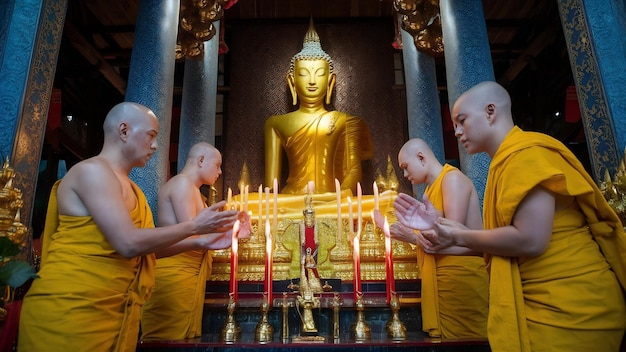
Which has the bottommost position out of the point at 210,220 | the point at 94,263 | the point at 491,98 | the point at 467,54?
the point at 94,263

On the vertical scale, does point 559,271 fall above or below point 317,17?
below

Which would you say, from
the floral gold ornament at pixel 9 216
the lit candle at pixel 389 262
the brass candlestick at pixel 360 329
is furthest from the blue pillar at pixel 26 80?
the lit candle at pixel 389 262

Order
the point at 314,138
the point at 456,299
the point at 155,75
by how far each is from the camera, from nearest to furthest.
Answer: the point at 456,299, the point at 155,75, the point at 314,138

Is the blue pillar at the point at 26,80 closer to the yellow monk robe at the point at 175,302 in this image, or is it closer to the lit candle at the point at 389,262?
the yellow monk robe at the point at 175,302

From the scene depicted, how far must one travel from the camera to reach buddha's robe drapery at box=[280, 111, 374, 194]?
6.28 m

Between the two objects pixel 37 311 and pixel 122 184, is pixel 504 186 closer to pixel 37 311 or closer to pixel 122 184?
pixel 122 184

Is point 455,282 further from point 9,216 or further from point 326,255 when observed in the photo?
point 9,216

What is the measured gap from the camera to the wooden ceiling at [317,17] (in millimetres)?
7148

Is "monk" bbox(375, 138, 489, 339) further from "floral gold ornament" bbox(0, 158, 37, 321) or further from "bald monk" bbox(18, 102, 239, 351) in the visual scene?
"floral gold ornament" bbox(0, 158, 37, 321)

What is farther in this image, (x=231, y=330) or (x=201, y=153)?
(x=201, y=153)

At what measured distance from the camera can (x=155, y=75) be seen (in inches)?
162

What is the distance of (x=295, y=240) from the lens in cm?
413

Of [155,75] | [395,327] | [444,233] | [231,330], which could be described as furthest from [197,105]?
[444,233]

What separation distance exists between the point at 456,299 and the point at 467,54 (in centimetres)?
241
